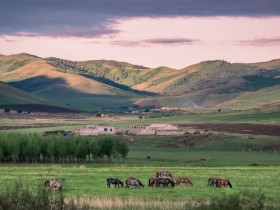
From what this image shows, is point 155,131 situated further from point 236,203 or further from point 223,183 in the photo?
point 236,203

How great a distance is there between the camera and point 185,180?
53.2 metres

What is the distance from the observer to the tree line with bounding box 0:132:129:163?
10575 centimetres

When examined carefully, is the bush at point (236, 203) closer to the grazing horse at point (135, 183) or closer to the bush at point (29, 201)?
the bush at point (29, 201)

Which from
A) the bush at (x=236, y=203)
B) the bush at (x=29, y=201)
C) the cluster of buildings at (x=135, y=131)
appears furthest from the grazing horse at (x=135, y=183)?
the cluster of buildings at (x=135, y=131)

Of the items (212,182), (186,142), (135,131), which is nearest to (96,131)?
(135,131)

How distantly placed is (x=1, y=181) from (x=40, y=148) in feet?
168

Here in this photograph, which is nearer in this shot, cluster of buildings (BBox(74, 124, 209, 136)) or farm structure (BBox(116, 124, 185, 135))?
farm structure (BBox(116, 124, 185, 135))

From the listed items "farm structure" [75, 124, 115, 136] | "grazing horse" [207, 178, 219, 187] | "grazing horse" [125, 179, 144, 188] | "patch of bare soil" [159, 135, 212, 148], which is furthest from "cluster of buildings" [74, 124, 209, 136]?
"grazing horse" [125, 179, 144, 188]

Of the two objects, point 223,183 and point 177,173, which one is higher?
point 223,183

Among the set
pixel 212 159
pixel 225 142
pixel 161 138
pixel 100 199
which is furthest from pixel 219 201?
pixel 161 138

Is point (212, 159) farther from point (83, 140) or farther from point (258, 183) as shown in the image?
point (258, 183)

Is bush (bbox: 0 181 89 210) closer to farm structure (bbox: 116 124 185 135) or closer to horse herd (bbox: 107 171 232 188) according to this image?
horse herd (bbox: 107 171 232 188)

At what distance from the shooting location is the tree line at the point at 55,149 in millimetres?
105750

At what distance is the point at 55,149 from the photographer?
354 ft
